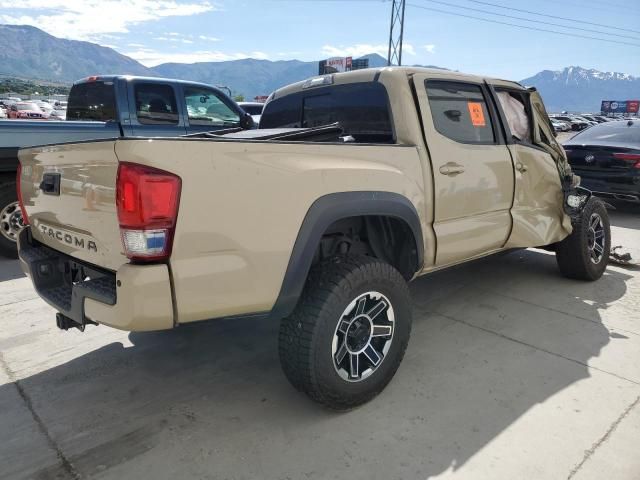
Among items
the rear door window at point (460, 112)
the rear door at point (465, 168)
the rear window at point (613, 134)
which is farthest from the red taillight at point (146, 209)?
the rear window at point (613, 134)

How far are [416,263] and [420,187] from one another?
1.52ft

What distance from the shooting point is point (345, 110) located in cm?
330

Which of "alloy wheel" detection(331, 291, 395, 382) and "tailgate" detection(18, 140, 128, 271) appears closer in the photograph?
"tailgate" detection(18, 140, 128, 271)

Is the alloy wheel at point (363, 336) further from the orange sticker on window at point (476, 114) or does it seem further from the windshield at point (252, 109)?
the windshield at point (252, 109)

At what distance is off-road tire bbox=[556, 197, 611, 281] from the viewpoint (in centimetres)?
436

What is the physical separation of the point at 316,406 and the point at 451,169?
5.49 ft

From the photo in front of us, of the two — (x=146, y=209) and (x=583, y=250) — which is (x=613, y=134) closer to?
(x=583, y=250)

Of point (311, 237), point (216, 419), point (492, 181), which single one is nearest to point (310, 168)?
point (311, 237)

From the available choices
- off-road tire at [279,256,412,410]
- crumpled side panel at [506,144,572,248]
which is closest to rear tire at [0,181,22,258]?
off-road tire at [279,256,412,410]

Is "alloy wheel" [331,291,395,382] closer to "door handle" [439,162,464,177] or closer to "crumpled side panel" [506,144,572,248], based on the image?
"door handle" [439,162,464,177]

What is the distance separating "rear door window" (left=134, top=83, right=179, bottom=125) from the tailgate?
342 centimetres

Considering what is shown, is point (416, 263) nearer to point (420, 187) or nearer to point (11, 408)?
point (420, 187)

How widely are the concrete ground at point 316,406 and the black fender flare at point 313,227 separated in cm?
70

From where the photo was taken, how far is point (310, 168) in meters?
2.23
